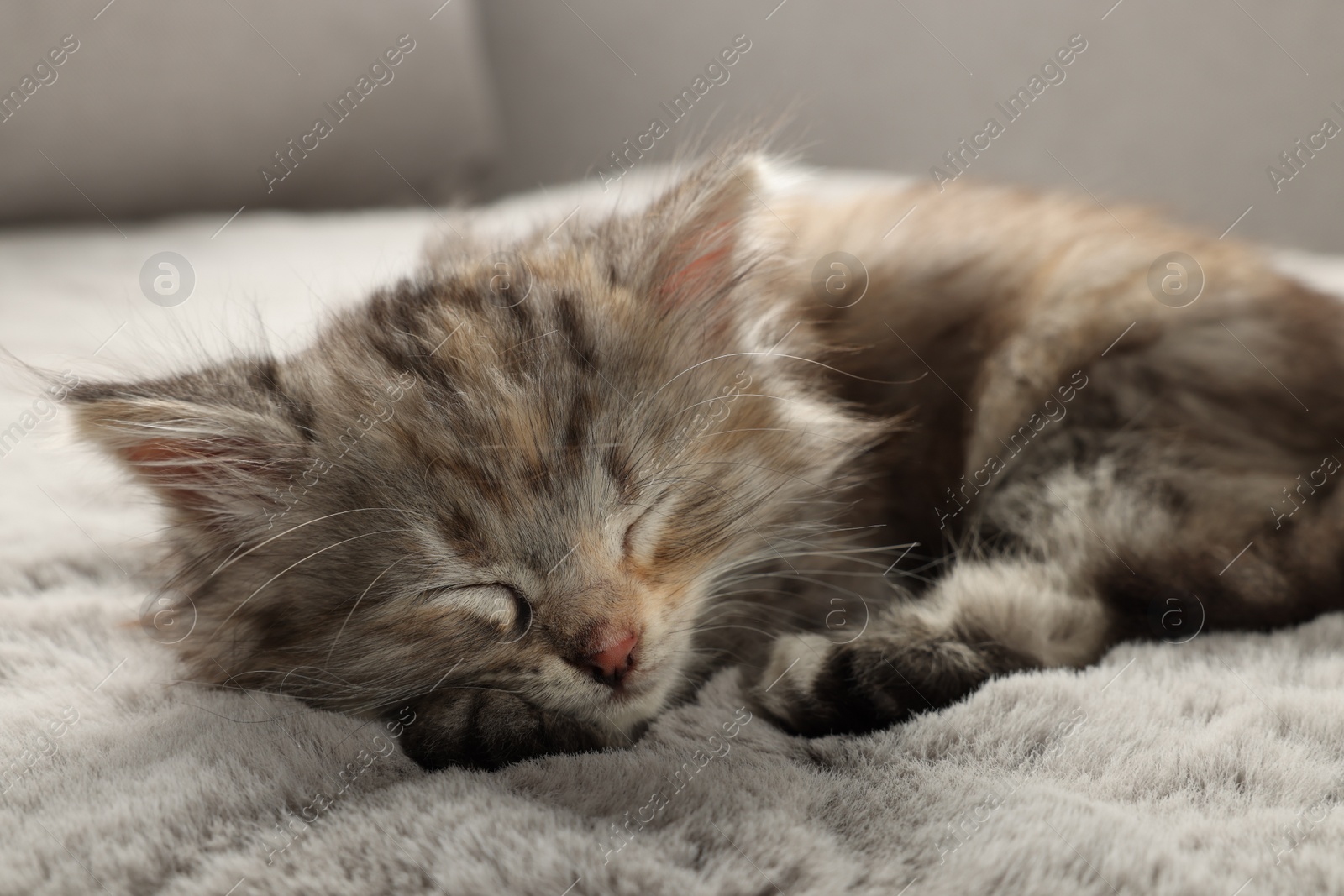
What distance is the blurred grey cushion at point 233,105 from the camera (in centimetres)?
261

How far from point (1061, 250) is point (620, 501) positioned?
0.98 m

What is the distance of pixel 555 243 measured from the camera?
1490 mm

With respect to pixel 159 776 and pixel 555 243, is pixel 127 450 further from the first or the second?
pixel 555 243

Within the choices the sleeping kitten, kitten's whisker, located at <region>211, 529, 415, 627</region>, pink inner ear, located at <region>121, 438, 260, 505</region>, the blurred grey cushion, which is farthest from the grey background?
kitten's whisker, located at <region>211, 529, 415, 627</region>

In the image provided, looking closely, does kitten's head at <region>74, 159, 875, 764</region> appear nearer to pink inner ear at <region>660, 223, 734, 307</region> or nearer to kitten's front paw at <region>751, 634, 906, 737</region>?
pink inner ear at <region>660, 223, 734, 307</region>

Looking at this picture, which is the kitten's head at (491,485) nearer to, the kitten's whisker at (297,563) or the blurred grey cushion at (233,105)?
the kitten's whisker at (297,563)

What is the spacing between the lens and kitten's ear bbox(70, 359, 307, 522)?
1.12 meters

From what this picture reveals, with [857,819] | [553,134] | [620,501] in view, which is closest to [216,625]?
[620,501]

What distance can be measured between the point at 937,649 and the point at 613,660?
44 cm

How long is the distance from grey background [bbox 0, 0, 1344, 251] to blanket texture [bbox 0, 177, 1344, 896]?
5.89 ft

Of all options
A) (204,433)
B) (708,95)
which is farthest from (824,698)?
(708,95)

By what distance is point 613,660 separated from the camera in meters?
1.10

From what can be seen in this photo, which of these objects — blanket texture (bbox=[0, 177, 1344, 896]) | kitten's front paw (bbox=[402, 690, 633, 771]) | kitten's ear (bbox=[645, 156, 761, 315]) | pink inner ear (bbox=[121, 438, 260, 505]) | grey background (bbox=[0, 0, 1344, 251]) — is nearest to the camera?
blanket texture (bbox=[0, 177, 1344, 896])

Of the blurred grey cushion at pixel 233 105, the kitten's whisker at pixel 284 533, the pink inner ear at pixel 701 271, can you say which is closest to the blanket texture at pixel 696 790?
the kitten's whisker at pixel 284 533
